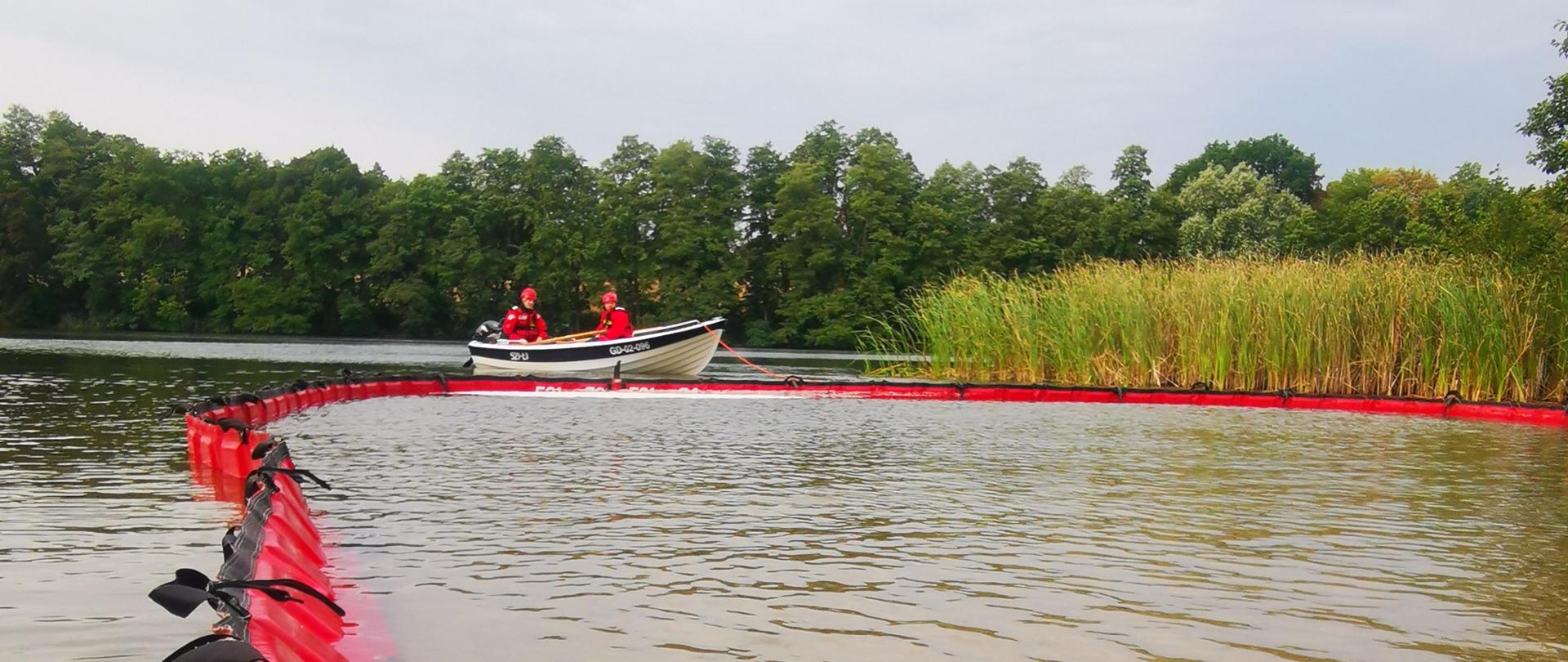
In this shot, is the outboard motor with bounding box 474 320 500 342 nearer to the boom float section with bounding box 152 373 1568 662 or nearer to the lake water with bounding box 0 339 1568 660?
the boom float section with bounding box 152 373 1568 662

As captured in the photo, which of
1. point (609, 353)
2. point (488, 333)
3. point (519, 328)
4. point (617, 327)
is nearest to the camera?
point (609, 353)

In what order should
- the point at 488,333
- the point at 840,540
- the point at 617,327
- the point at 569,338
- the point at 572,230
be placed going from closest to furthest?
the point at 840,540, the point at 617,327, the point at 488,333, the point at 569,338, the point at 572,230

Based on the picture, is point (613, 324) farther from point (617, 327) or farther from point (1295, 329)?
point (1295, 329)

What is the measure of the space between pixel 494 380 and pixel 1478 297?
14.0 meters

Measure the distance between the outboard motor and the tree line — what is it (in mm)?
31219

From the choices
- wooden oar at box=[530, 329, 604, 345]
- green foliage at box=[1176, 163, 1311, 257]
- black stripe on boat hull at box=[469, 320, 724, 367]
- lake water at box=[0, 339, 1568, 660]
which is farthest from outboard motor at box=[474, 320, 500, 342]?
green foliage at box=[1176, 163, 1311, 257]

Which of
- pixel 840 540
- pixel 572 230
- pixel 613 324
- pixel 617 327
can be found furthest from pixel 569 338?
pixel 572 230

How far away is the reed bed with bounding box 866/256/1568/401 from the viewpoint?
18422 mm

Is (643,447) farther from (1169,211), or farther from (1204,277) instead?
(1169,211)

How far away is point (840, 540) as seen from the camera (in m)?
7.09

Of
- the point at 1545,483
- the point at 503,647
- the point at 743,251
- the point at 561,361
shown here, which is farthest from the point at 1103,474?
the point at 743,251

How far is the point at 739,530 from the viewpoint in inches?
289

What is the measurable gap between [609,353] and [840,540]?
18710 mm

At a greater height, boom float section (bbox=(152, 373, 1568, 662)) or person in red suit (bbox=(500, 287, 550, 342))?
person in red suit (bbox=(500, 287, 550, 342))
